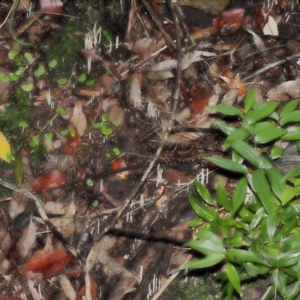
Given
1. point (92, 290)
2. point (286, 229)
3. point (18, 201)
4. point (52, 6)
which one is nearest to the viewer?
point (286, 229)

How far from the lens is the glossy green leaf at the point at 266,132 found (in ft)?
7.13

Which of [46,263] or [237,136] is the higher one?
[237,136]


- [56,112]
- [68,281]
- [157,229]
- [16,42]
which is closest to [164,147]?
[157,229]

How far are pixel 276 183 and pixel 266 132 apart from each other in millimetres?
207

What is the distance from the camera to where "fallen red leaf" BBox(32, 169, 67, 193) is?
2.72 metres

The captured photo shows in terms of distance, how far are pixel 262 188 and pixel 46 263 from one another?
3.58 feet

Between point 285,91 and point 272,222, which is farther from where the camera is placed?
point 285,91

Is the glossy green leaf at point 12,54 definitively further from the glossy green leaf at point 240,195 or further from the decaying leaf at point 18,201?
the glossy green leaf at point 240,195

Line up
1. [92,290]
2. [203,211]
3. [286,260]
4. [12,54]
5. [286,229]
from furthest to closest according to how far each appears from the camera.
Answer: [12,54], [92,290], [203,211], [286,229], [286,260]

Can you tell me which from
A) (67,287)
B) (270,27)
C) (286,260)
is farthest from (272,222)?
(270,27)

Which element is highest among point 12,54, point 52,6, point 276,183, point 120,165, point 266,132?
point 52,6

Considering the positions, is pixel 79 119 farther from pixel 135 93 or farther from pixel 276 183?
pixel 276 183

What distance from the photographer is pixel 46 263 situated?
2604 mm

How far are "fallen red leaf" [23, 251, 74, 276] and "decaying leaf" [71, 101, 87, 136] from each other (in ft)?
2.05
